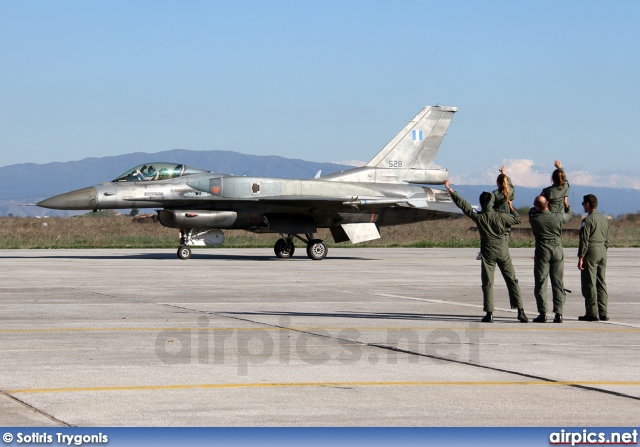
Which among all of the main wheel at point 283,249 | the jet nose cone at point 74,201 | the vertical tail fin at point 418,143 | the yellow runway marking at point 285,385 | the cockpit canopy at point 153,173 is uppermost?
the vertical tail fin at point 418,143

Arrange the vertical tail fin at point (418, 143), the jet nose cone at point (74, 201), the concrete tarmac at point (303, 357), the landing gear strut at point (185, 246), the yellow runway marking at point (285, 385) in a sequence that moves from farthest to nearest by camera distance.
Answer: the vertical tail fin at point (418, 143) → the landing gear strut at point (185, 246) → the jet nose cone at point (74, 201) → the yellow runway marking at point (285, 385) → the concrete tarmac at point (303, 357)

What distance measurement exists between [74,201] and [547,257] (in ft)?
59.4

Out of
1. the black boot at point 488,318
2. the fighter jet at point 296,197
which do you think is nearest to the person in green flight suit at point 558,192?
the black boot at point 488,318

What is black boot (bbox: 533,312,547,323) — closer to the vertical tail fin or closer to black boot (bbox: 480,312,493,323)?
black boot (bbox: 480,312,493,323)

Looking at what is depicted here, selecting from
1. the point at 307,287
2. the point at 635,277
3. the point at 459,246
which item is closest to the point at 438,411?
the point at 307,287

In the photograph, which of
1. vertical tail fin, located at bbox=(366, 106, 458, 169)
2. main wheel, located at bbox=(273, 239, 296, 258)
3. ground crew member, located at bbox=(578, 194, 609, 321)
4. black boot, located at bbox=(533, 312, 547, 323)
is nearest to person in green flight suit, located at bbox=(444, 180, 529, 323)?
black boot, located at bbox=(533, 312, 547, 323)

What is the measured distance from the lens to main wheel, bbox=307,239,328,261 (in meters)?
31.2

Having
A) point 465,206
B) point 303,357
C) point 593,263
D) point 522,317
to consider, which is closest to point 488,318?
point 522,317

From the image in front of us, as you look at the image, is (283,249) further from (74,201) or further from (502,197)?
(502,197)

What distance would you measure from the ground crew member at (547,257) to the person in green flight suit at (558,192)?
450mm

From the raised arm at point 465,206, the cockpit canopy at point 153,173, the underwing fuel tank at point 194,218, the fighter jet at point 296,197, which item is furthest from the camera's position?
the cockpit canopy at point 153,173

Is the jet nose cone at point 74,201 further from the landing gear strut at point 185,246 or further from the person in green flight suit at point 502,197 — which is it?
the person in green flight suit at point 502,197

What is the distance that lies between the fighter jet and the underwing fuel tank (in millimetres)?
29

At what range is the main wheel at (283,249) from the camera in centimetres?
3189
